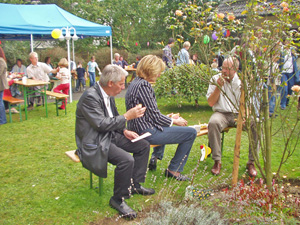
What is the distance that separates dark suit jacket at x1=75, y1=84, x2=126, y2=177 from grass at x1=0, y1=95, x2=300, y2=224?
481 mm

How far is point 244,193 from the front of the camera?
9.11 ft

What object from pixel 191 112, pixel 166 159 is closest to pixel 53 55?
pixel 191 112

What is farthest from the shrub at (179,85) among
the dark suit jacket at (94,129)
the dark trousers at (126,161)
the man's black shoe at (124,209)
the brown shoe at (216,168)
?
the man's black shoe at (124,209)

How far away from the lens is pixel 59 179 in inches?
155

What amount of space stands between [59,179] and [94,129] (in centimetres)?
133

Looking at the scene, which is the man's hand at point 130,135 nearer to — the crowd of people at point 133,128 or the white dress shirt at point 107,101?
the crowd of people at point 133,128

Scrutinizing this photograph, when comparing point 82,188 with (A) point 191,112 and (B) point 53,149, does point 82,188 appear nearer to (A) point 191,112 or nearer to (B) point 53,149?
(B) point 53,149

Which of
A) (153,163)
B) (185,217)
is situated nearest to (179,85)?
(153,163)

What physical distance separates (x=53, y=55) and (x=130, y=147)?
Answer: 683 inches

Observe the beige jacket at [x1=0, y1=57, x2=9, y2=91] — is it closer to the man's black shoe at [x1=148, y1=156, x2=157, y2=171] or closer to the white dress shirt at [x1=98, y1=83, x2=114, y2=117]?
the man's black shoe at [x1=148, y1=156, x2=157, y2=171]

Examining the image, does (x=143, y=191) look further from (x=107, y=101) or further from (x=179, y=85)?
(x=179, y=85)

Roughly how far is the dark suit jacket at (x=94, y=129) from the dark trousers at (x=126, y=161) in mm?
141

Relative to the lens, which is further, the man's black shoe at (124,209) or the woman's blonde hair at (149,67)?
the woman's blonde hair at (149,67)

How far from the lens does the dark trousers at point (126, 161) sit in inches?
120
